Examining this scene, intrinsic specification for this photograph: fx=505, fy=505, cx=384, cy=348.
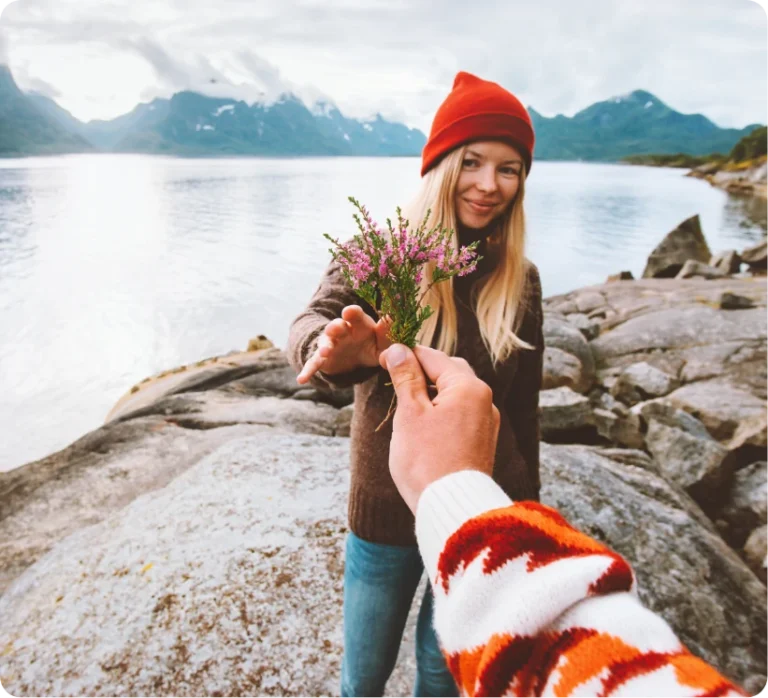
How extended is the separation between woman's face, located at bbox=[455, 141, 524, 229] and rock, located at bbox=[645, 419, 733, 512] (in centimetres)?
499

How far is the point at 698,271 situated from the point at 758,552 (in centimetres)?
A: 1884

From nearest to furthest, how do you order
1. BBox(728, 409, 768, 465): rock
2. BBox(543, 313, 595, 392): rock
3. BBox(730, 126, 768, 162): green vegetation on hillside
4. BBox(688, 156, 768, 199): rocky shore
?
BBox(728, 409, 768, 465): rock → BBox(543, 313, 595, 392): rock → BBox(688, 156, 768, 199): rocky shore → BBox(730, 126, 768, 162): green vegetation on hillside

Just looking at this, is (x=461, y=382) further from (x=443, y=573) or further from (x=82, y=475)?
(x=82, y=475)

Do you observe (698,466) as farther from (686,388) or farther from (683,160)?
(683,160)

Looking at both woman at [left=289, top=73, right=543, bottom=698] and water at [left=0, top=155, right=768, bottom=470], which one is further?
water at [left=0, top=155, right=768, bottom=470]

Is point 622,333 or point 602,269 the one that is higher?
point 622,333

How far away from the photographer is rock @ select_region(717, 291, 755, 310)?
14.6 m

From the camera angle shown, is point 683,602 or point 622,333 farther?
point 622,333

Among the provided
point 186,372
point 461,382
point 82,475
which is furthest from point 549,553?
point 186,372

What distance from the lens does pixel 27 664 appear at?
11.2 ft

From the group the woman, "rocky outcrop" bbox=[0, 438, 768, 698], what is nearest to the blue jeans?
the woman

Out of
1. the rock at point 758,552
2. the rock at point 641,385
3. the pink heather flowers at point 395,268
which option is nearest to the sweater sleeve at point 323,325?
the pink heather flowers at point 395,268

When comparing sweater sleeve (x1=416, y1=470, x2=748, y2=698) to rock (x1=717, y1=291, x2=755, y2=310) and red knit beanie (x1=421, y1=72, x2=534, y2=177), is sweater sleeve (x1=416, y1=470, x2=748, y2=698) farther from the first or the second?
rock (x1=717, y1=291, x2=755, y2=310)

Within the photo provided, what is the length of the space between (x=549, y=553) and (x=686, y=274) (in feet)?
78.6
